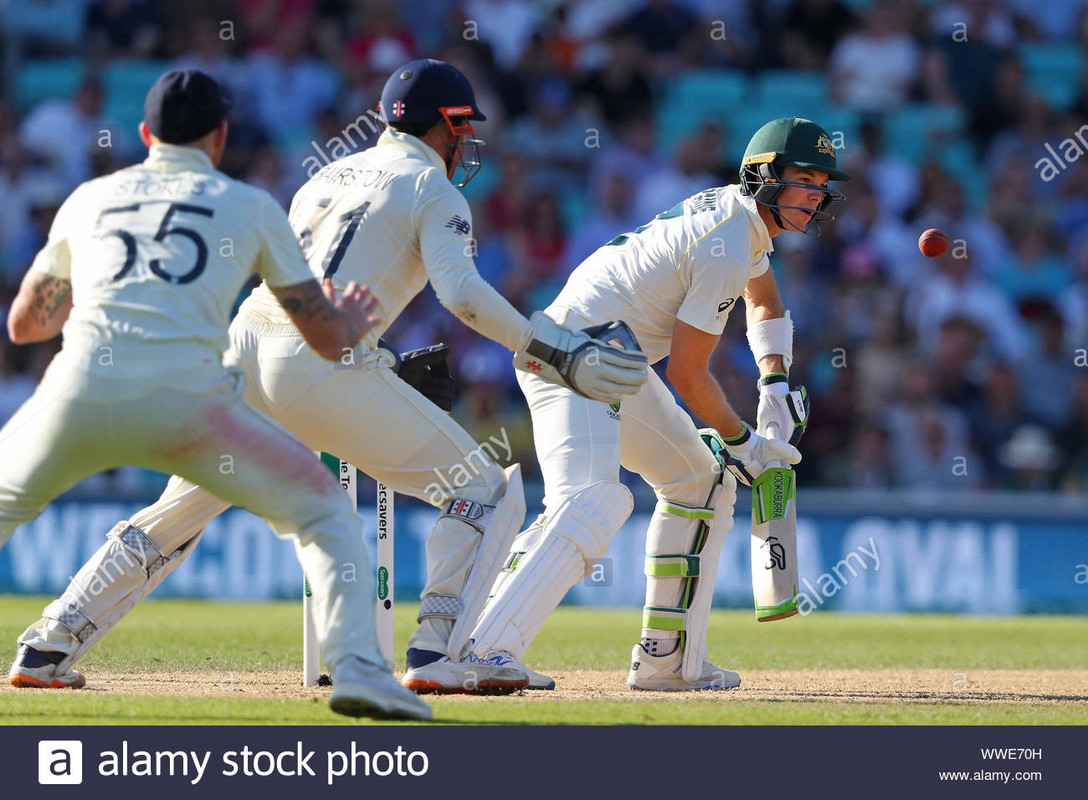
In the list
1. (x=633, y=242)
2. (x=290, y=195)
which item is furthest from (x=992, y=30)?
(x=633, y=242)

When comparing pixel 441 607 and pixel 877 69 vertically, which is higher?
pixel 877 69

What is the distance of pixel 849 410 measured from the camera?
13.4 m

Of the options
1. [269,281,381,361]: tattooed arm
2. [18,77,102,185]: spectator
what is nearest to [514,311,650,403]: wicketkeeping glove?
[269,281,381,361]: tattooed arm

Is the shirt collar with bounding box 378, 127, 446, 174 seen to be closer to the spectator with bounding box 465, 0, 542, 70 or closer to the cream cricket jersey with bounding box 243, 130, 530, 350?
the cream cricket jersey with bounding box 243, 130, 530, 350

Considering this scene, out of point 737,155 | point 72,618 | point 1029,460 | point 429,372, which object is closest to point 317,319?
point 429,372

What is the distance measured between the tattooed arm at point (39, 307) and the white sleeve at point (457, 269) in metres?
1.23

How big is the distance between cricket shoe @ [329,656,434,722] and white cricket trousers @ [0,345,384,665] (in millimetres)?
41

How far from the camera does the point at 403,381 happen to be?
5.89 metres

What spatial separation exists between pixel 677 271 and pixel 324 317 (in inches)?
78.6

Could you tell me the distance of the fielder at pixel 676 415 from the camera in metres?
6.25

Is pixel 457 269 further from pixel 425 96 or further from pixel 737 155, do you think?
pixel 737 155

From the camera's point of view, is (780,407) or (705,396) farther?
(780,407)

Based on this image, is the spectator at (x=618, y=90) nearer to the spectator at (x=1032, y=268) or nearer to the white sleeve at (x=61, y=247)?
the spectator at (x=1032, y=268)

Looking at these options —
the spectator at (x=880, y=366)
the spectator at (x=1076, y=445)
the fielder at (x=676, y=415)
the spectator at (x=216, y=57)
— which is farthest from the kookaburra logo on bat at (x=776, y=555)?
the spectator at (x=216, y=57)
